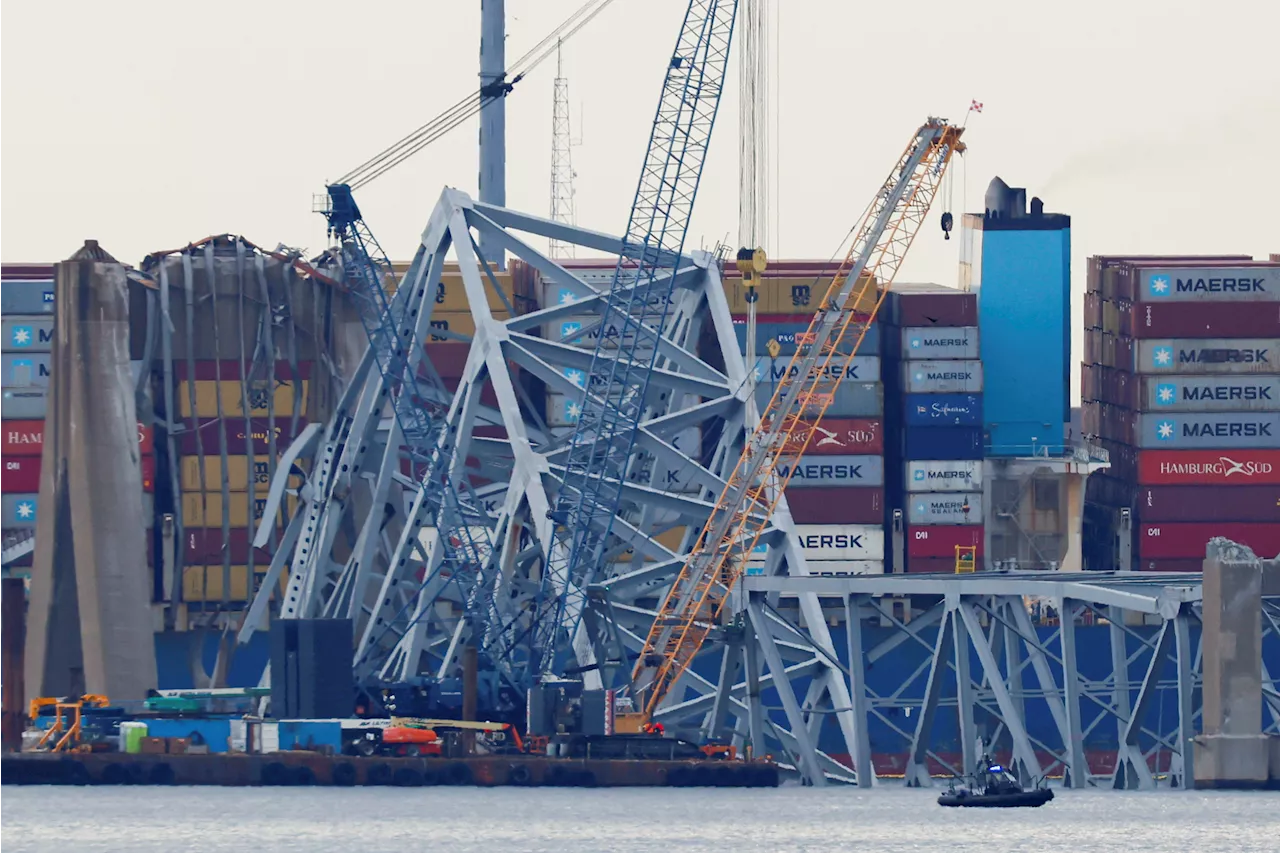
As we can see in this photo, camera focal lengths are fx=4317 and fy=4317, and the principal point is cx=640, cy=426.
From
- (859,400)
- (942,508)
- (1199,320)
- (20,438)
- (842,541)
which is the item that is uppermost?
(1199,320)

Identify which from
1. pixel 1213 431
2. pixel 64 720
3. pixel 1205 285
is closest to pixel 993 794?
pixel 64 720

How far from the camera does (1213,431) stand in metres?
149

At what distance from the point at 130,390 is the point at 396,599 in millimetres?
11194

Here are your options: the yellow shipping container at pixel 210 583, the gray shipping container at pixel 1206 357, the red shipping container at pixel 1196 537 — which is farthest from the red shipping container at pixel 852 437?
the yellow shipping container at pixel 210 583

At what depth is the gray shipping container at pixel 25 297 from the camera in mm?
149375

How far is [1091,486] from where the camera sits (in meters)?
158

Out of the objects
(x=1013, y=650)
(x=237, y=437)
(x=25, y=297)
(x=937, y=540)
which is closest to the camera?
(x=1013, y=650)

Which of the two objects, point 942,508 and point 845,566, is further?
point 942,508

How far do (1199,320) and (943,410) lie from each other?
9547 mm

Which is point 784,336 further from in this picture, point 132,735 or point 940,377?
point 132,735

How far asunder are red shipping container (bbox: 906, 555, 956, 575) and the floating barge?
77.6 feet

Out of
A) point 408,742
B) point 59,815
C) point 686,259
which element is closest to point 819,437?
point 686,259

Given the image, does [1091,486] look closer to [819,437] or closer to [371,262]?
[819,437]

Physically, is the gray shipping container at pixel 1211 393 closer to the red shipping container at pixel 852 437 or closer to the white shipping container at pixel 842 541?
the red shipping container at pixel 852 437
